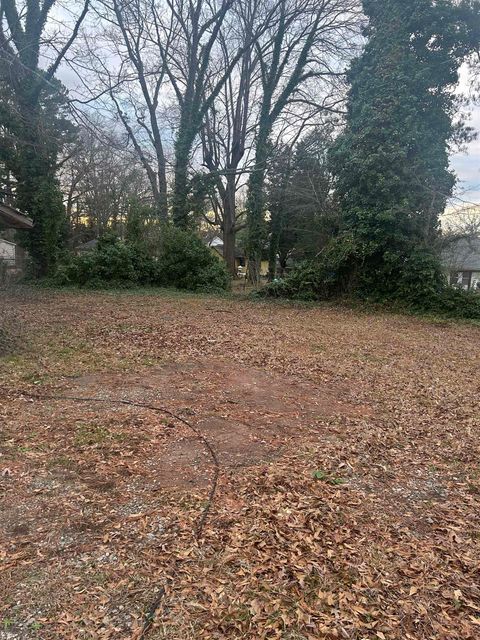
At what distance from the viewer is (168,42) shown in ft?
Answer: 57.1

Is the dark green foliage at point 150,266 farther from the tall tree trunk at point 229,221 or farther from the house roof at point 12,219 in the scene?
the tall tree trunk at point 229,221

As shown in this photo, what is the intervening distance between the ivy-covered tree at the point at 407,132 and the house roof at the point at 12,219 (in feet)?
33.1

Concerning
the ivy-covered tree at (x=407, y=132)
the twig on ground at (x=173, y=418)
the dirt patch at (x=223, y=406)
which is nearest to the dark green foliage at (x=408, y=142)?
the ivy-covered tree at (x=407, y=132)

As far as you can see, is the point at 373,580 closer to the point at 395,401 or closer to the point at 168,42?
the point at 395,401

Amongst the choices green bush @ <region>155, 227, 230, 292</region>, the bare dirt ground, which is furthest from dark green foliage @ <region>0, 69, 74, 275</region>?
the bare dirt ground

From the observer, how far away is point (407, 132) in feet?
37.6

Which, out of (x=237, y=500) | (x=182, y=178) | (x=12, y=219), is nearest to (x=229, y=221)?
(x=182, y=178)

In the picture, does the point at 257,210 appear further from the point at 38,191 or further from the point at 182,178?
the point at 38,191

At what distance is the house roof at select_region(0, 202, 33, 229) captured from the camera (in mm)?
12209

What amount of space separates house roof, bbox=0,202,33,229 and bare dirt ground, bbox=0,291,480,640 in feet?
27.0

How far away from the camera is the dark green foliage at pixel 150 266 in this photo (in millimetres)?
14953

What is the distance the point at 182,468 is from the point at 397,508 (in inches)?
56.6

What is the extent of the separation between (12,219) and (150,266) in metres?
4.84

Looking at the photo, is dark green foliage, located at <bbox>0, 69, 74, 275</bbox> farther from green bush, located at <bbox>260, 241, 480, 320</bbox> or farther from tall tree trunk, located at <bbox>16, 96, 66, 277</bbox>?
green bush, located at <bbox>260, 241, 480, 320</bbox>
